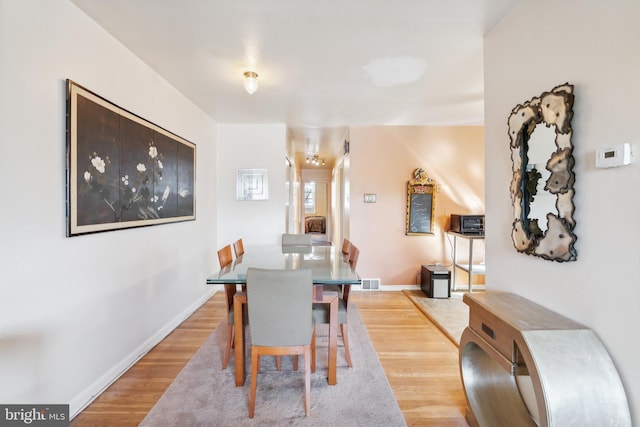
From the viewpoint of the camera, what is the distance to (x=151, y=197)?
238cm

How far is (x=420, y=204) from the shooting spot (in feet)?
13.3

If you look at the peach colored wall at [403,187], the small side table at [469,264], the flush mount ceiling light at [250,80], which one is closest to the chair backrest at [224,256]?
the flush mount ceiling light at [250,80]

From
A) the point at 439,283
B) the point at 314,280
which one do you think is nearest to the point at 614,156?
the point at 314,280

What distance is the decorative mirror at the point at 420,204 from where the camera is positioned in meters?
4.02

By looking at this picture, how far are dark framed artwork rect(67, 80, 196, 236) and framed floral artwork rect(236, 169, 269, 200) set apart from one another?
1.23 m

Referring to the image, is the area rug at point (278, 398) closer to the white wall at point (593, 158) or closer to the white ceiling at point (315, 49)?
the white wall at point (593, 158)

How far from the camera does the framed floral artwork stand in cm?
404

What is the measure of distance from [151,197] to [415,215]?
3347mm

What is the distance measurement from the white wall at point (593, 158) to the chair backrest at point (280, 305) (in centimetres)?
125

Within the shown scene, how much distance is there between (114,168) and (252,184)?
7.14ft

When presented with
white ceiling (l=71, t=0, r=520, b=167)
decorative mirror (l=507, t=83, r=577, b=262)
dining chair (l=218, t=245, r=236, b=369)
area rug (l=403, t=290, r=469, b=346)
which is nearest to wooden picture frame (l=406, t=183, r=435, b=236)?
area rug (l=403, t=290, r=469, b=346)

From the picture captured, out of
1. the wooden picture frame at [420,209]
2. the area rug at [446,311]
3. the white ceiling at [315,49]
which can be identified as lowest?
the area rug at [446,311]

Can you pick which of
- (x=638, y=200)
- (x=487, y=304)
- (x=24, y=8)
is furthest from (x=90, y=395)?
(x=638, y=200)

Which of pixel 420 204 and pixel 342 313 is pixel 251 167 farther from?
pixel 342 313
